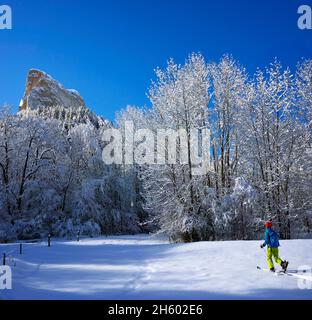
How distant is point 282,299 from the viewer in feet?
22.0

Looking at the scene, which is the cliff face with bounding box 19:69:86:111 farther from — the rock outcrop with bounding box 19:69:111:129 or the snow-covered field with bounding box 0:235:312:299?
the snow-covered field with bounding box 0:235:312:299

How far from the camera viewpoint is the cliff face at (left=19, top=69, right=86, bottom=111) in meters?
64.9

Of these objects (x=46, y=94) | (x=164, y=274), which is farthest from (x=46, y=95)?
(x=164, y=274)

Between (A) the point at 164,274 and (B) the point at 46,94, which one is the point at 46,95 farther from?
(A) the point at 164,274

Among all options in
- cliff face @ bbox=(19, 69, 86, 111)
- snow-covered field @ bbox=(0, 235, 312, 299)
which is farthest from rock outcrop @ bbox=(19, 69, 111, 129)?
snow-covered field @ bbox=(0, 235, 312, 299)

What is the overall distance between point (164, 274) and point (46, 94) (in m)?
64.1

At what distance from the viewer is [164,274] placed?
32.1 feet

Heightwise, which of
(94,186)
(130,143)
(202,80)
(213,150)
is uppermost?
(202,80)

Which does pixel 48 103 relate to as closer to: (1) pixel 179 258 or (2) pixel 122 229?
(2) pixel 122 229

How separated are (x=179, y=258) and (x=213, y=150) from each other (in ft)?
38.5

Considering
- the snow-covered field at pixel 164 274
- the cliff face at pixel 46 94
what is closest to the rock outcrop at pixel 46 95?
the cliff face at pixel 46 94

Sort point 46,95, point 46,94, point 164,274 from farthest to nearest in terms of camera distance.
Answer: point 46,94 → point 46,95 → point 164,274

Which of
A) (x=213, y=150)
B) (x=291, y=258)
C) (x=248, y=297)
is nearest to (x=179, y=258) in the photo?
(x=291, y=258)
